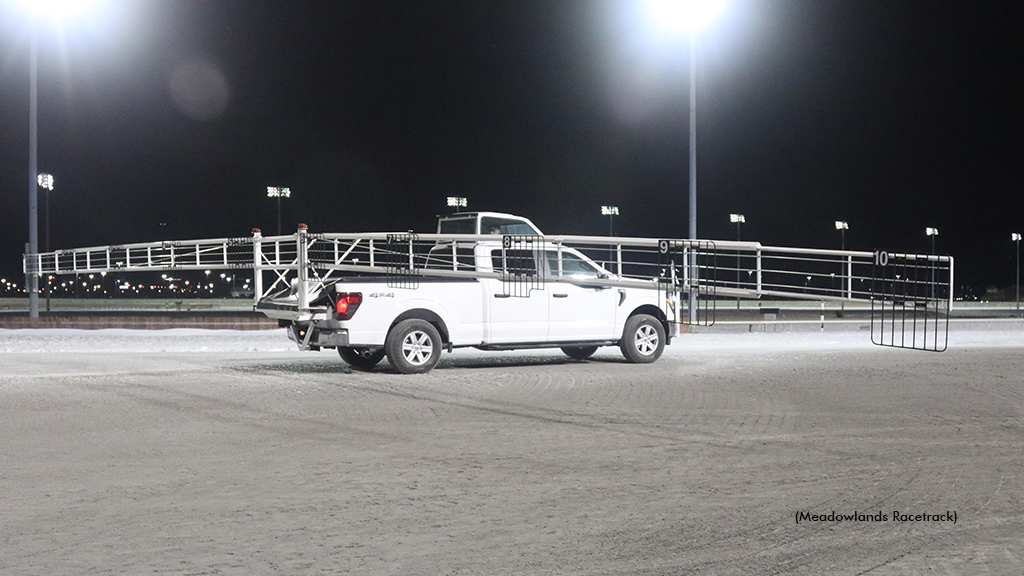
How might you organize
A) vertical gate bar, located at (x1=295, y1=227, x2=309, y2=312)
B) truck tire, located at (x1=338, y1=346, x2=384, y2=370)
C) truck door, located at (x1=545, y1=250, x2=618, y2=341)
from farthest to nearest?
truck door, located at (x1=545, y1=250, x2=618, y2=341) < truck tire, located at (x1=338, y1=346, x2=384, y2=370) < vertical gate bar, located at (x1=295, y1=227, x2=309, y2=312)

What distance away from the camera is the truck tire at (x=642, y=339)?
16.3 m

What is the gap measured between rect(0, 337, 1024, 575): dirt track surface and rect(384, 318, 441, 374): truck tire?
99 cm

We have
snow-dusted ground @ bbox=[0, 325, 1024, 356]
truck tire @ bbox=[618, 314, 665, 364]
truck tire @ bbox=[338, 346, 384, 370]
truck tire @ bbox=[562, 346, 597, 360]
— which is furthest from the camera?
snow-dusted ground @ bbox=[0, 325, 1024, 356]

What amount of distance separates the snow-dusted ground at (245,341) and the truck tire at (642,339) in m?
2.00

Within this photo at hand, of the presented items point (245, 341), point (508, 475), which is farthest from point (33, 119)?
point (508, 475)

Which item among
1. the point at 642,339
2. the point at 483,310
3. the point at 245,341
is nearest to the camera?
the point at 483,310

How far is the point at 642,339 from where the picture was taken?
16.5 meters

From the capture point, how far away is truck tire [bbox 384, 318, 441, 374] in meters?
14.6

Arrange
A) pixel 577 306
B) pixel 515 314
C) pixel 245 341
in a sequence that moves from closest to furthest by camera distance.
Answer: pixel 515 314 < pixel 577 306 < pixel 245 341

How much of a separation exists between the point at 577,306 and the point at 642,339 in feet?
4.35

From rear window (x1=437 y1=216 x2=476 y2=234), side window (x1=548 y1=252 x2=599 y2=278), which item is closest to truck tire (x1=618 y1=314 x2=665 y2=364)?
side window (x1=548 y1=252 x2=599 y2=278)

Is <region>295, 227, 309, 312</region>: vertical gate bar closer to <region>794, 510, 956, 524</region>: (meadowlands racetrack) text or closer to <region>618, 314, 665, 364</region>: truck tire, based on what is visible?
<region>618, 314, 665, 364</region>: truck tire

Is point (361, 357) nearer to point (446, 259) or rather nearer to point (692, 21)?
point (446, 259)

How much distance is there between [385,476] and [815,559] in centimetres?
336
